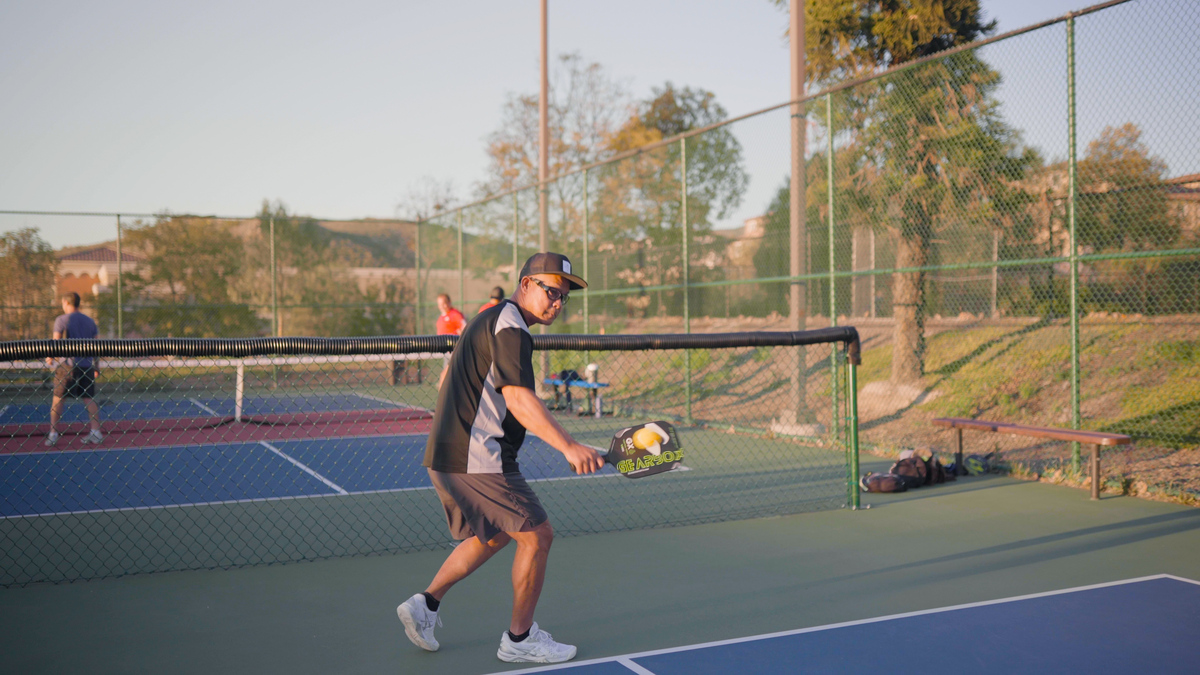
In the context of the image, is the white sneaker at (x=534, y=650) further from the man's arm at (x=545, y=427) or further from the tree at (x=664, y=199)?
the tree at (x=664, y=199)

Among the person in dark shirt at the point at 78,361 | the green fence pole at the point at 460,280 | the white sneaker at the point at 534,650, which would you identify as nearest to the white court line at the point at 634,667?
the white sneaker at the point at 534,650

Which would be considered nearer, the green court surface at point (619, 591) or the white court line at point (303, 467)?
the green court surface at point (619, 591)

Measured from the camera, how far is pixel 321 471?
8.97 meters

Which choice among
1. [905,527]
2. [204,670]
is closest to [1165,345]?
[905,527]

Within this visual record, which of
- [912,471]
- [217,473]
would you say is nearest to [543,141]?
[217,473]

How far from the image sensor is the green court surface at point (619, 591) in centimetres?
404

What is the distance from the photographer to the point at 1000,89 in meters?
9.61

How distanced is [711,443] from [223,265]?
14.0m

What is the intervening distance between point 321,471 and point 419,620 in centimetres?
546

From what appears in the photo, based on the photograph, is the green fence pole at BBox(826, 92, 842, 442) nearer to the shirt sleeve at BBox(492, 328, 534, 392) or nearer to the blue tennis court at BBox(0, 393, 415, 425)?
the blue tennis court at BBox(0, 393, 415, 425)

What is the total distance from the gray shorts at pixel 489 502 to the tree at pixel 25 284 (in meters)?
17.2

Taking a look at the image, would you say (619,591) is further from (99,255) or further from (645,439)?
(99,255)

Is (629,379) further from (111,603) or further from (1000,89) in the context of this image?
(111,603)

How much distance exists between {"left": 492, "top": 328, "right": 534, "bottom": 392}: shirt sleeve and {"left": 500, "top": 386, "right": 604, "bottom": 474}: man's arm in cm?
3
